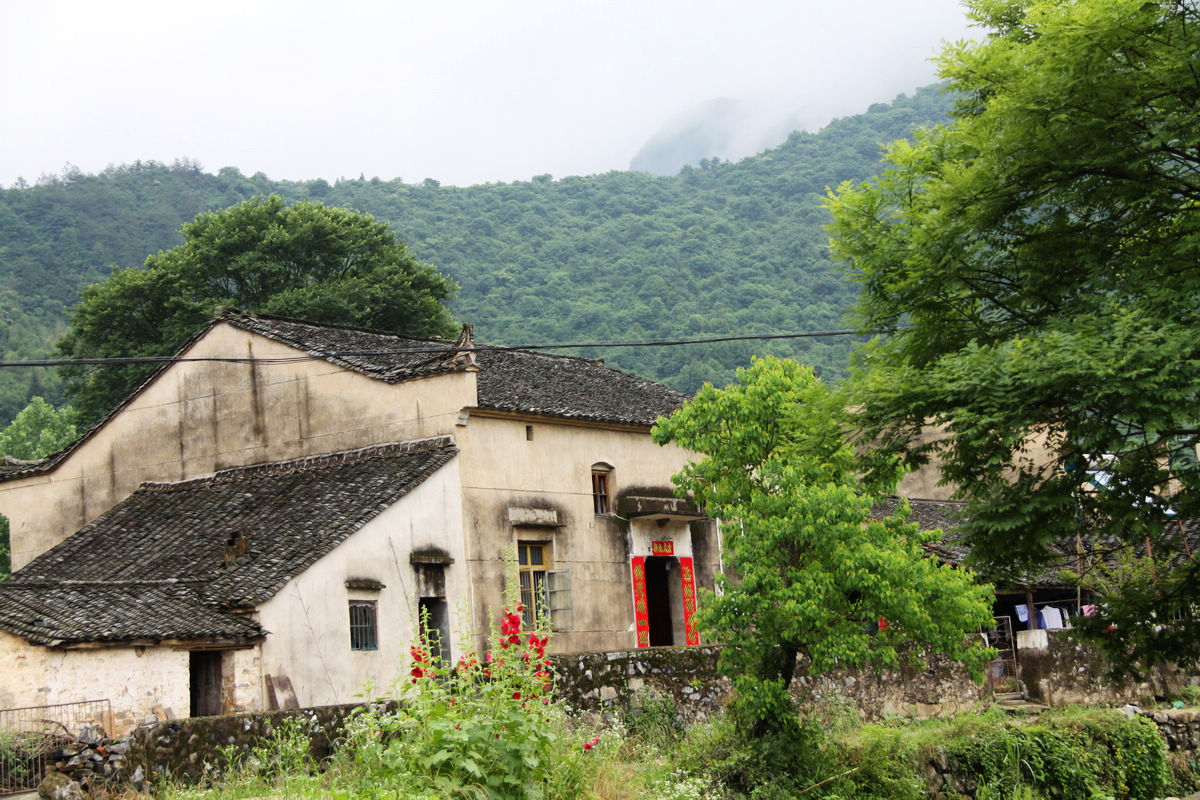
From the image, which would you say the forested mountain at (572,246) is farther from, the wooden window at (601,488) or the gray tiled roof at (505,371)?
the wooden window at (601,488)

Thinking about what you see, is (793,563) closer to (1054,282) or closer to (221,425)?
(1054,282)

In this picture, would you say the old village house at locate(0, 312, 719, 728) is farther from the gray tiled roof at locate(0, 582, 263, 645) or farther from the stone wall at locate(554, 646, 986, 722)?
the stone wall at locate(554, 646, 986, 722)

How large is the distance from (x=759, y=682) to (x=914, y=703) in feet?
21.9

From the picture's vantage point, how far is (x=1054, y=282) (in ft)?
38.2

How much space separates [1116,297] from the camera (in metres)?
10.7

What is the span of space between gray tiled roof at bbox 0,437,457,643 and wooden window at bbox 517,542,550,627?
8.42 feet

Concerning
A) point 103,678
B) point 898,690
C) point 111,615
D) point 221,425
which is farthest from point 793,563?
point 221,425

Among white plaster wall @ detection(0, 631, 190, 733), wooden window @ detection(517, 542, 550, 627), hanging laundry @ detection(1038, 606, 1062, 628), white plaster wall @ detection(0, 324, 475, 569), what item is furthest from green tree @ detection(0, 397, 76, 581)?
hanging laundry @ detection(1038, 606, 1062, 628)

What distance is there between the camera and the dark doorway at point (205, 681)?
714 inches

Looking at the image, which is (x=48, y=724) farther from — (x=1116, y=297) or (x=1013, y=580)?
(x=1116, y=297)

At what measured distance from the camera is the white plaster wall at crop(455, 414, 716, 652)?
22234 mm

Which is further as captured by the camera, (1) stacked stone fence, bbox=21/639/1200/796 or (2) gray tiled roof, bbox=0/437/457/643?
(2) gray tiled roof, bbox=0/437/457/643

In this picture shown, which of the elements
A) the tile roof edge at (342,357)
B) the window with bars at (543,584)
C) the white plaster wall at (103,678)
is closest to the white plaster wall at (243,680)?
the white plaster wall at (103,678)

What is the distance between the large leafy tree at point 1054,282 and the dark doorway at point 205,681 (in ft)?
36.1
